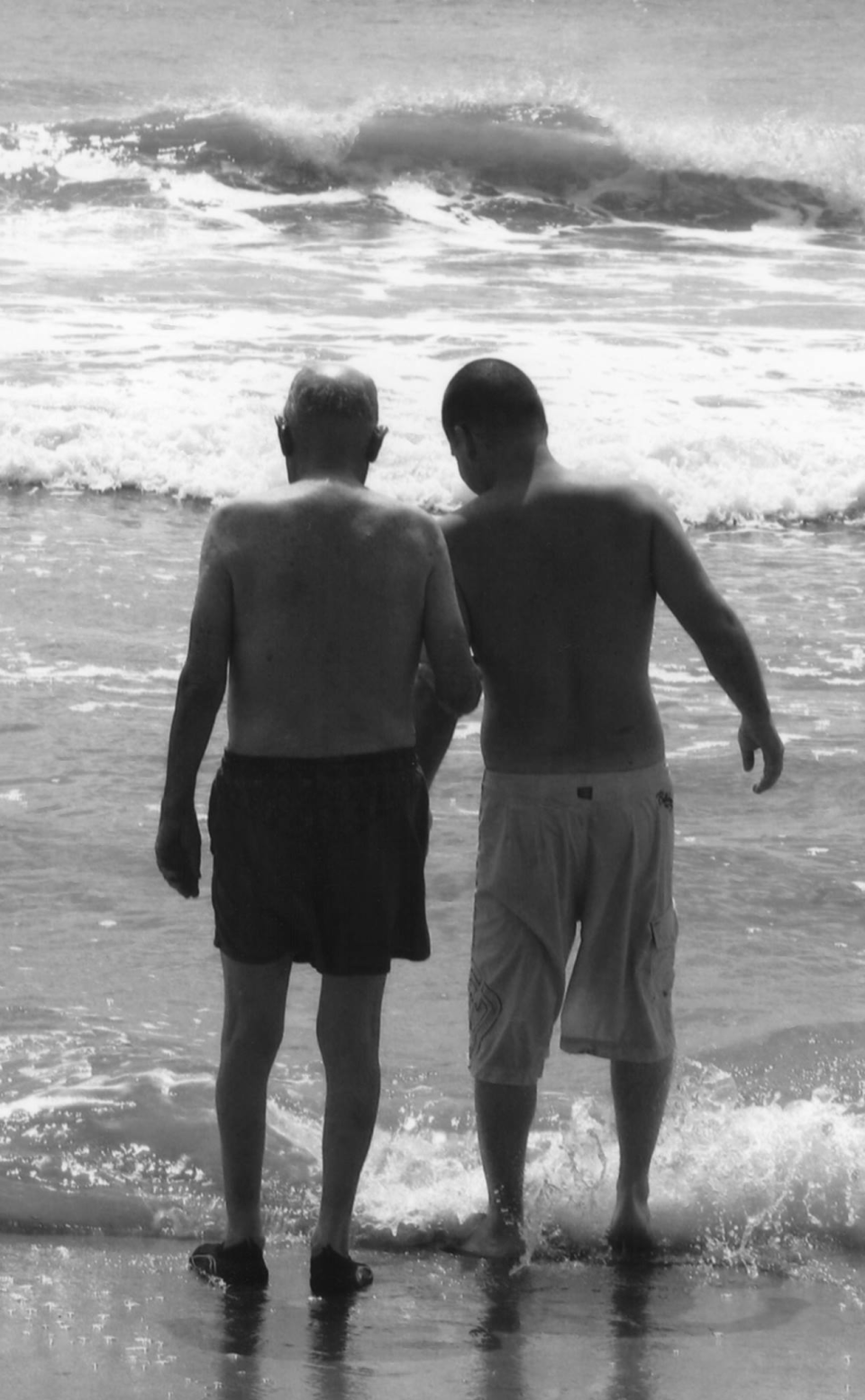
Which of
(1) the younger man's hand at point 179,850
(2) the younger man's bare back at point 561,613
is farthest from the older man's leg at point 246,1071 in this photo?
(2) the younger man's bare back at point 561,613

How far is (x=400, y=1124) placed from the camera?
376 cm

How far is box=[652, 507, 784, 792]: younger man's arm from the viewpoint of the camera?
3162 millimetres

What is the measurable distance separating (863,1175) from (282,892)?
1.32 metres

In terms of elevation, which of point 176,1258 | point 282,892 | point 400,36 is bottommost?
point 176,1258

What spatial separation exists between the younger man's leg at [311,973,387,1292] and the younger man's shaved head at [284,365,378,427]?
2.98 feet

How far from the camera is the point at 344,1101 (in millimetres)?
3012

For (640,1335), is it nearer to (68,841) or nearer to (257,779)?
(257,779)

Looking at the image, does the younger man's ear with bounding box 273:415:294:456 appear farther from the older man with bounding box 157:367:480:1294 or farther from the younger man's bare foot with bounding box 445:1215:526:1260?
the younger man's bare foot with bounding box 445:1215:526:1260

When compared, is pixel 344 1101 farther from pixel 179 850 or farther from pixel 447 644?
pixel 447 644

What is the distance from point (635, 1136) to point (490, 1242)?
32 cm

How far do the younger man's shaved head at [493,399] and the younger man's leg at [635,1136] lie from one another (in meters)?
1.14

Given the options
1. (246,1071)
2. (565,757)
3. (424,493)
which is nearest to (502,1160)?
(246,1071)

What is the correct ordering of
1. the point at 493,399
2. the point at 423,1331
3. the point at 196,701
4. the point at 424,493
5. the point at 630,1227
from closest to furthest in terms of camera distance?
the point at 423,1331 → the point at 196,701 → the point at 493,399 → the point at 630,1227 → the point at 424,493

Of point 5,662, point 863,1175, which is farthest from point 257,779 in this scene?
point 5,662
